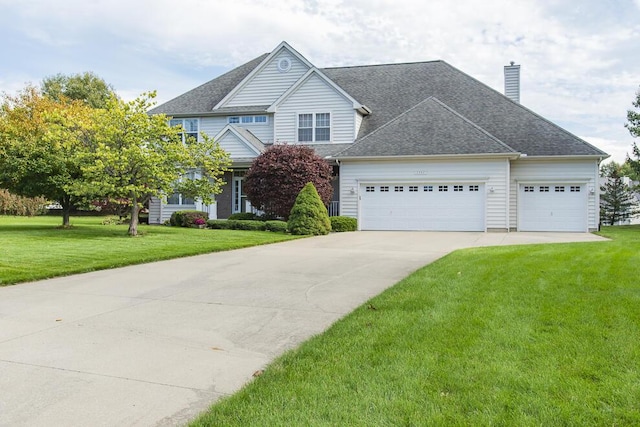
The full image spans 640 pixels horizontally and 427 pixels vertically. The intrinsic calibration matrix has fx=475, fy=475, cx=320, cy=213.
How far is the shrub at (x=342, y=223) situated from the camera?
67.1 feet

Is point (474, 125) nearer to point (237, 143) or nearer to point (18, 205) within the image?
point (237, 143)

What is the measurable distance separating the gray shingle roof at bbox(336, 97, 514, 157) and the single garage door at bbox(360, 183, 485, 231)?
5.12ft

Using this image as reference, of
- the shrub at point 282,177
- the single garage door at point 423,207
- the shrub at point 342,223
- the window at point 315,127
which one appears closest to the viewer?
the shrub at point 282,177

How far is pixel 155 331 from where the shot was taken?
5.02 m

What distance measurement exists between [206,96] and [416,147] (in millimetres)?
12966

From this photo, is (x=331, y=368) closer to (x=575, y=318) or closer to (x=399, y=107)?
(x=575, y=318)

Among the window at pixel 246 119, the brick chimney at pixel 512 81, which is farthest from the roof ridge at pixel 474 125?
the window at pixel 246 119

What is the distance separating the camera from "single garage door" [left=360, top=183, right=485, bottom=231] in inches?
811

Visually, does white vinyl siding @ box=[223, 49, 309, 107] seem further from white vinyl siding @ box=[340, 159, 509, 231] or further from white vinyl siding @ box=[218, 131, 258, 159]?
white vinyl siding @ box=[340, 159, 509, 231]

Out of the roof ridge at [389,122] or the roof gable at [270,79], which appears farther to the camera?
the roof gable at [270,79]

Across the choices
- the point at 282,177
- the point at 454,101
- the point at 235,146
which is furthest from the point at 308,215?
the point at 454,101

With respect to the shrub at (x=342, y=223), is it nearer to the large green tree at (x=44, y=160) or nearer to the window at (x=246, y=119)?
the window at (x=246, y=119)

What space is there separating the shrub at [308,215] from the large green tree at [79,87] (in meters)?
34.9

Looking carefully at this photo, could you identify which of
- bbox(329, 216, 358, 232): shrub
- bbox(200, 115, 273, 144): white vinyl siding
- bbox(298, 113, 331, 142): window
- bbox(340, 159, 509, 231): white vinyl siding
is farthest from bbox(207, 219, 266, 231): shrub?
bbox(298, 113, 331, 142): window
